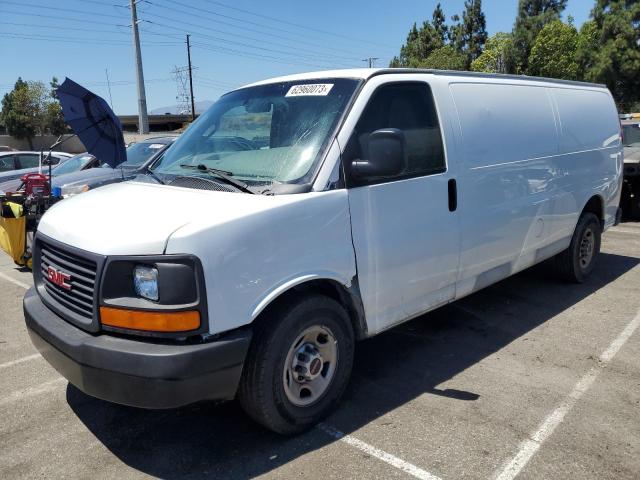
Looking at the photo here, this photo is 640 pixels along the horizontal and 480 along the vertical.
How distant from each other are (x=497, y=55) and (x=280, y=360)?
4502 cm

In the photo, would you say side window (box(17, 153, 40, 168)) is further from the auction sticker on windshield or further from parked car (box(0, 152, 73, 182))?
the auction sticker on windshield

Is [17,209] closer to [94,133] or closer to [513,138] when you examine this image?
[94,133]

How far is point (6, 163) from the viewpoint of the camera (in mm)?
13852

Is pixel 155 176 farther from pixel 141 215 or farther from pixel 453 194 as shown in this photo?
pixel 453 194

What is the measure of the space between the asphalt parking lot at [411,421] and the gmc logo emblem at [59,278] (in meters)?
0.96

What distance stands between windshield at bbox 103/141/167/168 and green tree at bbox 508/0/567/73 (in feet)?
119

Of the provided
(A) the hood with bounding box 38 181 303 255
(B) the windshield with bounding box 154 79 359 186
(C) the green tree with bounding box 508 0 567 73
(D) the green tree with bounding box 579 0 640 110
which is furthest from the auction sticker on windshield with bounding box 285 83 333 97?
(C) the green tree with bounding box 508 0 567 73

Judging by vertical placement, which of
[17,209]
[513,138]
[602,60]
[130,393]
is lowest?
[130,393]

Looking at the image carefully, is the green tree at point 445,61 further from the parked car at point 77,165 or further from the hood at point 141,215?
the hood at point 141,215

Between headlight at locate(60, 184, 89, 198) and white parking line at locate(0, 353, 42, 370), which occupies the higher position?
headlight at locate(60, 184, 89, 198)

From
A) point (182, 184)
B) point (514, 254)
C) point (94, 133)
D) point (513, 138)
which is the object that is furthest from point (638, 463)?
point (94, 133)

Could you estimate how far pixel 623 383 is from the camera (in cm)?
387

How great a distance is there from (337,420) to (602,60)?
1293 inches

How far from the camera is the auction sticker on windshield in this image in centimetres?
354
